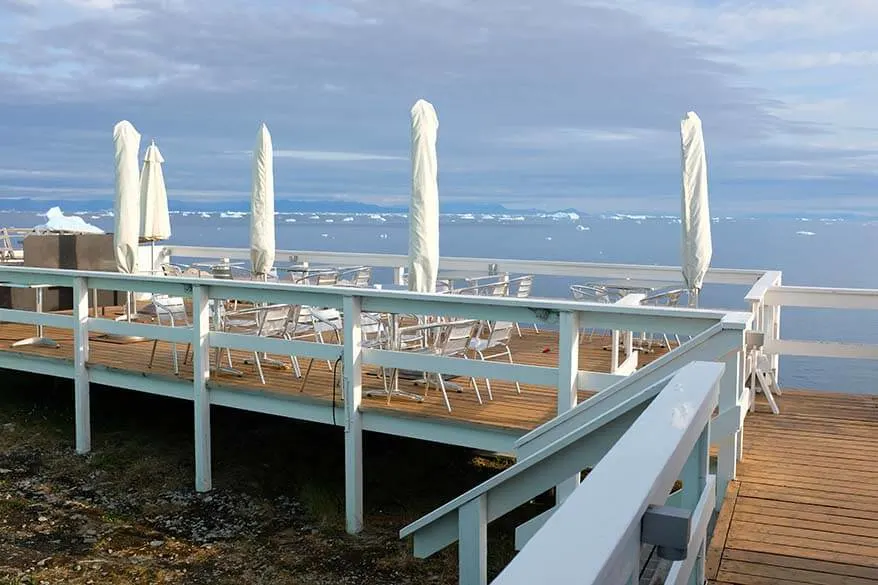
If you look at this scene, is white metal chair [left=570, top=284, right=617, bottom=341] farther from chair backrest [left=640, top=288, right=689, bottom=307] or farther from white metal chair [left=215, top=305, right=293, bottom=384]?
white metal chair [left=215, top=305, right=293, bottom=384]

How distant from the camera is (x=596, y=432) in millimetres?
2721

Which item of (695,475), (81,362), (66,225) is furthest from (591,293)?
(66,225)

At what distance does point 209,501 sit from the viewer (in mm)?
7617

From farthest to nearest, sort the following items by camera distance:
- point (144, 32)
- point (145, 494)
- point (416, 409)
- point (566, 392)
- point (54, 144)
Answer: point (54, 144) → point (144, 32) → point (145, 494) → point (416, 409) → point (566, 392)

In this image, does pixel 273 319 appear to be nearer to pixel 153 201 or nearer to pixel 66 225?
pixel 153 201

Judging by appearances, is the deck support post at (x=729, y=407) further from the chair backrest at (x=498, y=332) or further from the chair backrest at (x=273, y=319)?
the chair backrest at (x=273, y=319)

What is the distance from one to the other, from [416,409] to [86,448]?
404 cm

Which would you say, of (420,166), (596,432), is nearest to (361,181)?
(420,166)

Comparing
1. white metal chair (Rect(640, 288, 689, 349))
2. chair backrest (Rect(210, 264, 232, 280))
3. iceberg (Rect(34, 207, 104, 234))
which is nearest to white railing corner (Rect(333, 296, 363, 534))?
white metal chair (Rect(640, 288, 689, 349))

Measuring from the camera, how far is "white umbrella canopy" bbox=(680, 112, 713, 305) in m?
8.20

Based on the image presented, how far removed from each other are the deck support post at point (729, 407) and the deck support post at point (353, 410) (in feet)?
9.48

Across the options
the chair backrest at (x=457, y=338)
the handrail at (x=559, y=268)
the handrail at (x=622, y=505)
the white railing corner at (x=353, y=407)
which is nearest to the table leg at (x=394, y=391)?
the white railing corner at (x=353, y=407)

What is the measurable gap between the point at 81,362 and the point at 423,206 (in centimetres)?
392

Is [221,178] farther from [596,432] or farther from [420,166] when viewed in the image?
[596,432]
